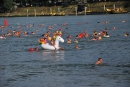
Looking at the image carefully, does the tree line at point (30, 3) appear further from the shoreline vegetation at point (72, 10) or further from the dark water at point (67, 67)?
the dark water at point (67, 67)

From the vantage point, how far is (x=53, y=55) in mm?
47688

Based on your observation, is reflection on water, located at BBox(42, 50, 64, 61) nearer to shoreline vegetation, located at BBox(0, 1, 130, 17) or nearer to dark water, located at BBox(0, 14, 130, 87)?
dark water, located at BBox(0, 14, 130, 87)

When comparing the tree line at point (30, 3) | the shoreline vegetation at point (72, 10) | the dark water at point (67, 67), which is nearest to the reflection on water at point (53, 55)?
the dark water at point (67, 67)

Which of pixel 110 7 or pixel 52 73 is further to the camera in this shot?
pixel 110 7

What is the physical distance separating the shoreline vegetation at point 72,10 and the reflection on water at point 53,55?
112 meters

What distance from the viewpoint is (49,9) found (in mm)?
183750

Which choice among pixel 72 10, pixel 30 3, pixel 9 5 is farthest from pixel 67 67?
pixel 30 3

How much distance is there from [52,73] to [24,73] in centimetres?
216

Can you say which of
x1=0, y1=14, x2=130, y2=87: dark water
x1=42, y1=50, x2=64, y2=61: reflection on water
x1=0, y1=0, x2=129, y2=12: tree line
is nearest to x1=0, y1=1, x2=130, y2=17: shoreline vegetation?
x1=0, y1=0, x2=129, y2=12: tree line

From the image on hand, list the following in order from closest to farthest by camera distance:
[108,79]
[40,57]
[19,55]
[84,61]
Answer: [108,79] < [84,61] < [40,57] < [19,55]

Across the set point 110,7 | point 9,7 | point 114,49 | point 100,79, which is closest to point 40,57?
point 114,49

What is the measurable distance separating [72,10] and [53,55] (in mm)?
130263

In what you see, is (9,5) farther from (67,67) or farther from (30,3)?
(67,67)

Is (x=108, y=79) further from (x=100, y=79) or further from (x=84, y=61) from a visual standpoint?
(x=84, y=61)
